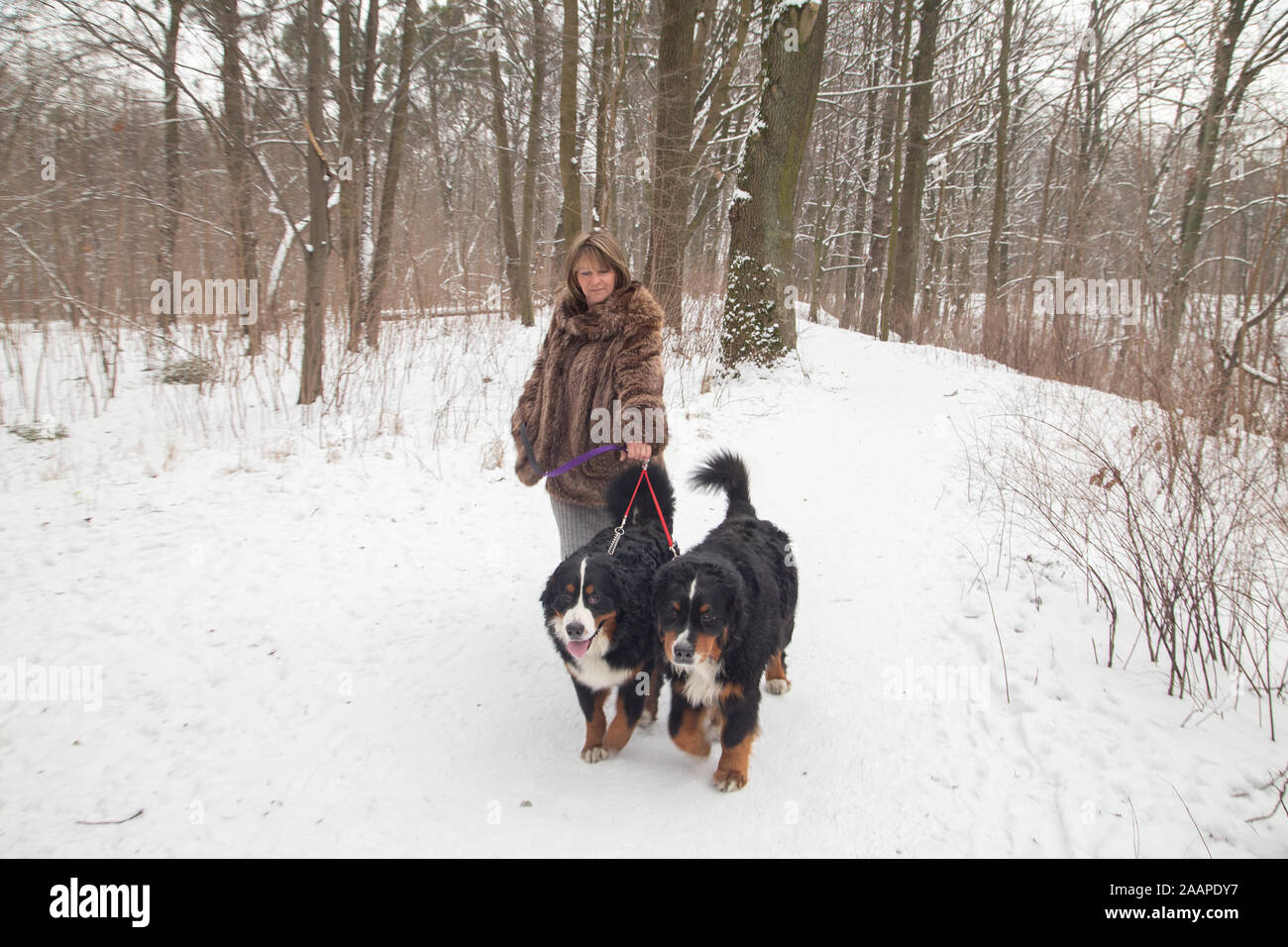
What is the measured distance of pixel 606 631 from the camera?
280cm

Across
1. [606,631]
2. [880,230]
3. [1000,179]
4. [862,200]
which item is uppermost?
[862,200]

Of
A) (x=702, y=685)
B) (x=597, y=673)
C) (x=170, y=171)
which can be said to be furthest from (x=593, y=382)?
(x=170, y=171)

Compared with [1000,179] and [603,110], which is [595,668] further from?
[1000,179]

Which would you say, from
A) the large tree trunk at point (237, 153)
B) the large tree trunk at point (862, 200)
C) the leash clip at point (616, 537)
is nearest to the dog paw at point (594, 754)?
the leash clip at point (616, 537)

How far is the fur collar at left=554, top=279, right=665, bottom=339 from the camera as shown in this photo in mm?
3238

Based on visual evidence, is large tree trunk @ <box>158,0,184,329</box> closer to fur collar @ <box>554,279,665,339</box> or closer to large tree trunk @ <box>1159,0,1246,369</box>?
fur collar @ <box>554,279,665,339</box>

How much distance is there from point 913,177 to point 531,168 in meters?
9.06

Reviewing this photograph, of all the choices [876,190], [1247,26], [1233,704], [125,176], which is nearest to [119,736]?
[1233,704]

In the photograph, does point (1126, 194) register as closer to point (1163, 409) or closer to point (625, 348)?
point (1163, 409)

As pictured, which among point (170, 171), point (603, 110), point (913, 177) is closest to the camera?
point (170, 171)

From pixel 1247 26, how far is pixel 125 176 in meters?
15.9

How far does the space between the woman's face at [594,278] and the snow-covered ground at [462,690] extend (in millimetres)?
2140

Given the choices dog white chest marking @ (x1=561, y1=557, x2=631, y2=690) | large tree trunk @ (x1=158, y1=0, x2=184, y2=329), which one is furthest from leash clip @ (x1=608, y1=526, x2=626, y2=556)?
large tree trunk @ (x1=158, y1=0, x2=184, y2=329)

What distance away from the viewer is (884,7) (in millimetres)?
16734
